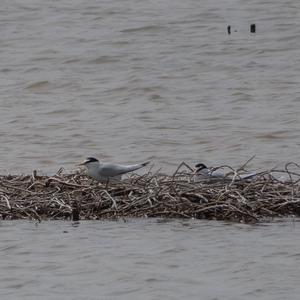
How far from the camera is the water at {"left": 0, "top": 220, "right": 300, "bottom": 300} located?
8891 millimetres

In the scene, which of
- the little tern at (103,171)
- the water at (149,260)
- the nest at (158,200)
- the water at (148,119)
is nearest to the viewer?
the water at (149,260)

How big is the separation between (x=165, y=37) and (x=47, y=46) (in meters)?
2.23

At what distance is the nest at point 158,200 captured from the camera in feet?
35.1

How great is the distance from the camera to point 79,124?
17.4 meters

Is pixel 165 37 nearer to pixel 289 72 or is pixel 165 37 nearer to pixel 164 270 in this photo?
pixel 289 72

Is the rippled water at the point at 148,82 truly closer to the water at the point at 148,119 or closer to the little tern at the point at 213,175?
→ the water at the point at 148,119

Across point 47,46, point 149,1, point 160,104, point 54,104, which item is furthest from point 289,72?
point 149,1

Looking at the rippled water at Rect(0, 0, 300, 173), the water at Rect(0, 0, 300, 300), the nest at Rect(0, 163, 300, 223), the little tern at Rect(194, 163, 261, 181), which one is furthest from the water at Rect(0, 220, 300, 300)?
the rippled water at Rect(0, 0, 300, 173)

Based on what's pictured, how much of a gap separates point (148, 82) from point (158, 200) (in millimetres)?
9305

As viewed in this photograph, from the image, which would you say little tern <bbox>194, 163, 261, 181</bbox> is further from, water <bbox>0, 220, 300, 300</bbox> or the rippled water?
the rippled water

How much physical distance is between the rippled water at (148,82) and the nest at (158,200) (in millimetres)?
3180

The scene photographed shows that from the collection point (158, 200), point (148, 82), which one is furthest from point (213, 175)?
point (148, 82)

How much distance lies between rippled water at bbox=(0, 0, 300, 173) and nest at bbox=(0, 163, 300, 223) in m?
3.18

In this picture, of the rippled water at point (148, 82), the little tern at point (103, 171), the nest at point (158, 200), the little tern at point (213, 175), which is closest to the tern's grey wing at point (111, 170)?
the little tern at point (103, 171)
